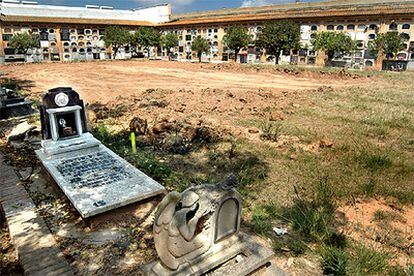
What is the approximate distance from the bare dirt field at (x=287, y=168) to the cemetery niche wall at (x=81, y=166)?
34cm

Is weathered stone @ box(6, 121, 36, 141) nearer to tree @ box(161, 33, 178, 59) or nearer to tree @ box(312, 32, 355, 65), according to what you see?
tree @ box(312, 32, 355, 65)

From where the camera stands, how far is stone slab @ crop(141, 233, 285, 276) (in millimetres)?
3408

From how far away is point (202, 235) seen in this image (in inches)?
137

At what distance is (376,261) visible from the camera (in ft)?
13.1

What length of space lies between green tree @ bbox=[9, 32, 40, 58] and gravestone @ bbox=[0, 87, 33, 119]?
3562 centimetres

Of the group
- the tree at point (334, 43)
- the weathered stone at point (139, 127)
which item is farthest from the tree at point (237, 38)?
the weathered stone at point (139, 127)

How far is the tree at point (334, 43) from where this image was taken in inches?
1378

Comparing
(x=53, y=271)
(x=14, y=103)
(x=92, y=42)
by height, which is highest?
(x=92, y=42)

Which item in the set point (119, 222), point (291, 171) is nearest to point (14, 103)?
point (119, 222)

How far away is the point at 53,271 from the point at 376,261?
3995 millimetres

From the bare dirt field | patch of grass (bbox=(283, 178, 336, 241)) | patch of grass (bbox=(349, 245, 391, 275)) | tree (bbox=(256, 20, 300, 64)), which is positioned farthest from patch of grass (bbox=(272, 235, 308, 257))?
tree (bbox=(256, 20, 300, 64))

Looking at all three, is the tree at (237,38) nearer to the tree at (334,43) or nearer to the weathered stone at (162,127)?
the tree at (334,43)

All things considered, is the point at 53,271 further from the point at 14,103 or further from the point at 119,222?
the point at 14,103

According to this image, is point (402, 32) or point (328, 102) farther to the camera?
point (402, 32)
